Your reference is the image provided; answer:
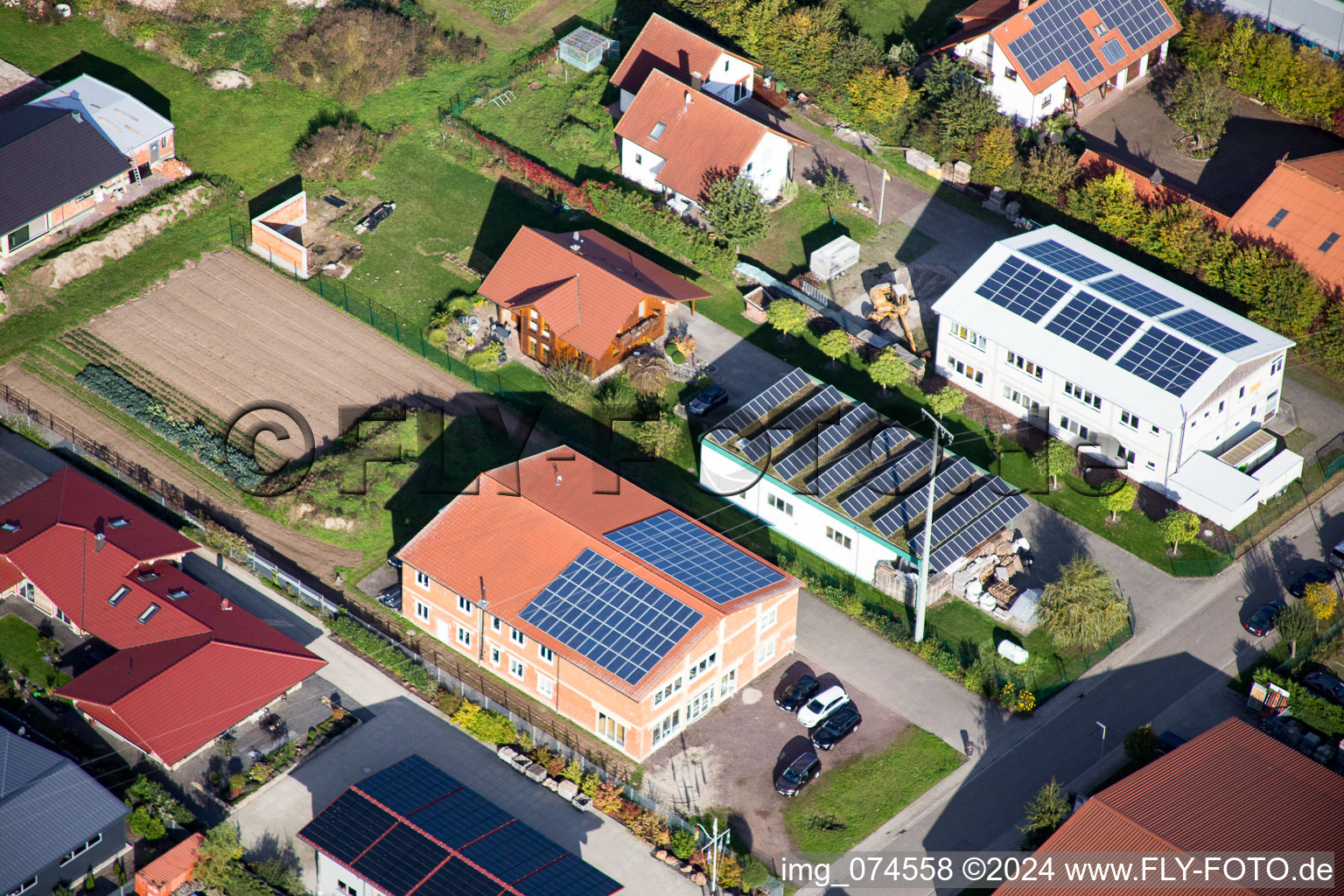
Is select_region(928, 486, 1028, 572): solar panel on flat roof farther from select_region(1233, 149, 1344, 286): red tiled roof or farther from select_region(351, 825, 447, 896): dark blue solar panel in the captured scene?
select_region(351, 825, 447, 896): dark blue solar panel

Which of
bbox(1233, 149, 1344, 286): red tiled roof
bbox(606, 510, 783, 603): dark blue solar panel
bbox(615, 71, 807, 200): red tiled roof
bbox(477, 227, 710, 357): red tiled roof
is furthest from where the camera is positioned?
bbox(615, 71, 807, 200): red tiled roof

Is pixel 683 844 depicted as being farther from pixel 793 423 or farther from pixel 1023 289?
pixel 1023 289

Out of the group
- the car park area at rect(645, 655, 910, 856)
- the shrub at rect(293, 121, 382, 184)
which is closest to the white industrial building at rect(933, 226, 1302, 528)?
the car park area at rect(645, 655, 910, 856)

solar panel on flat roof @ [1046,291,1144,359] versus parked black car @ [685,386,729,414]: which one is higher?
solar panel on flat roof @ [1046,291,1144,359]

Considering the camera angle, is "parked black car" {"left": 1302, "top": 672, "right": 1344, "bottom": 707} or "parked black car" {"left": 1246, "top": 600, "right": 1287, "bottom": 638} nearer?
"parked black car" {"left": 1302, "top": 672, "right": 1344, "bottom": 707}

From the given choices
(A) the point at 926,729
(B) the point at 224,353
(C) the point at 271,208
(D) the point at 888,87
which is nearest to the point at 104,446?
(B) the point at 224,353

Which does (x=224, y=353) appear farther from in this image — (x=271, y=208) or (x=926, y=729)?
(x=926, y=729)

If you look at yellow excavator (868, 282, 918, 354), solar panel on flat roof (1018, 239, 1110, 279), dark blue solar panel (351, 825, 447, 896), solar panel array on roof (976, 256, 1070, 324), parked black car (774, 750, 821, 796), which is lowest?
dark blue solar panel (351, 825, 447, 896)

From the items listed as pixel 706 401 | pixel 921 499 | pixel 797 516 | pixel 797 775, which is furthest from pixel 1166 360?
pixel 797 775
